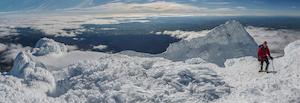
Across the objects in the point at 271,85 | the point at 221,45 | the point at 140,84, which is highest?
the point at 221,45

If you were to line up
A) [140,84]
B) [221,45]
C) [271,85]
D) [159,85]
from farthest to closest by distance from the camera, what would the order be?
1. [221,45]
2. [140,84]
3. [159,85]
4. [271,85]

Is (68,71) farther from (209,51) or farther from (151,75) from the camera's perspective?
(209,51)

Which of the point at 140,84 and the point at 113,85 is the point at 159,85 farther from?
the point at 113,85

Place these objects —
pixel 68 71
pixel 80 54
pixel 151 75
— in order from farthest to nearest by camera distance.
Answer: pixel 80 54, pixel 68 71, pixel 151 75

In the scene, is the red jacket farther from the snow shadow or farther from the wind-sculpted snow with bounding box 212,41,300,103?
the snow shadow

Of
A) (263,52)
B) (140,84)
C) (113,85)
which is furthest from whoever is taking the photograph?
(140,84)

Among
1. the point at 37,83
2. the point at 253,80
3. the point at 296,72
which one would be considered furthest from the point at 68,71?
the point at 296,72

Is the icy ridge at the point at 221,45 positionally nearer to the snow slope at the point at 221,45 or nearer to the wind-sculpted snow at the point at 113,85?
the snow slope at the point at 221,45

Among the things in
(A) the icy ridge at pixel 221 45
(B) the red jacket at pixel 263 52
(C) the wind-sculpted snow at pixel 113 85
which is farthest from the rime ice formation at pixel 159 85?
(A) the icy ridge at pixel 221 45

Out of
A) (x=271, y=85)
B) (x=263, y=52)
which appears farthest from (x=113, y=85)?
(x=263, y=52)
